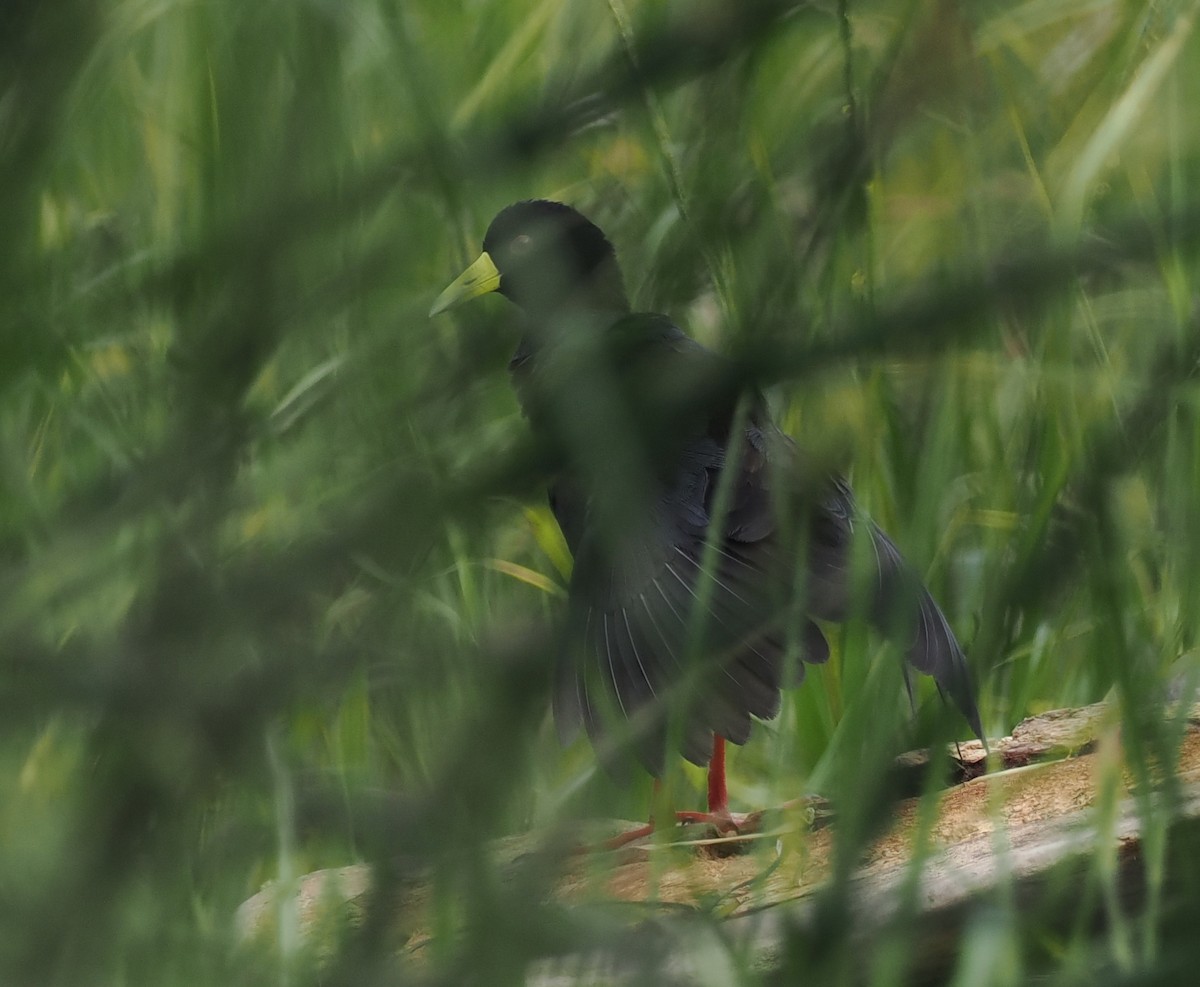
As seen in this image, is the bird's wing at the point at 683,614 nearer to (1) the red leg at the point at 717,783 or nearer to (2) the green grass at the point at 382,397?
(2) the green grass at the point at 382,397

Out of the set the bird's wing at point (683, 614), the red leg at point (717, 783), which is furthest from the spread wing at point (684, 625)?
the red leg at point (717, 783)

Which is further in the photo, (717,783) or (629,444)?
(717,783)

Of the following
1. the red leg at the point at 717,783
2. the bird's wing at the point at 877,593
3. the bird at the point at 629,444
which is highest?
the bird at the point at 629,444

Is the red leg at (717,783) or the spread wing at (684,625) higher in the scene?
the spread wing at (684,625)

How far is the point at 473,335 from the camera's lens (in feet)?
1.90

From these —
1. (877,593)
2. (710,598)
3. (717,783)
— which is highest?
(710,598)

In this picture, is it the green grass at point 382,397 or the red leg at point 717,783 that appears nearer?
the green grass at point 382,397

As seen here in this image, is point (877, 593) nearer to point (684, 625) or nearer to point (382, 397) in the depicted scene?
point (684, 625)

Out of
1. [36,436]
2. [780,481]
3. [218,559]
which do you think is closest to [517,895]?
[218,559]

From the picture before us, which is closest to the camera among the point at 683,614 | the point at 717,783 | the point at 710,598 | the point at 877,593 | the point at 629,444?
the point at 629,444

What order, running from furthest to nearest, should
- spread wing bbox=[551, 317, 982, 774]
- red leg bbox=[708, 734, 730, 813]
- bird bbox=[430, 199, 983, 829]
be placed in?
red leg bbox=[708, 734, 730, 813] → spread wing bbox=[551, 317, 982, 774] → bird bbox=[430, 199, 983, 829]

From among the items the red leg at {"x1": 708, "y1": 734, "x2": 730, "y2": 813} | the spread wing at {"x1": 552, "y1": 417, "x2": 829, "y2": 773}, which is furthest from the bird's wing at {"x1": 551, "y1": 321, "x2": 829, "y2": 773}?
the red leg at {"x1": 708, "y1": 734, "x2": 730, "y2": 813}

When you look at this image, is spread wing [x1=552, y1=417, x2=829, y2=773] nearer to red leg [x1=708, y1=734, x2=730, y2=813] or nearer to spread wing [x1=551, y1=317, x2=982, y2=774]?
spread wing [x1=551, y1=317, x2=982, y2=774]

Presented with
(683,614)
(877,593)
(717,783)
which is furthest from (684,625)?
(717,783)
